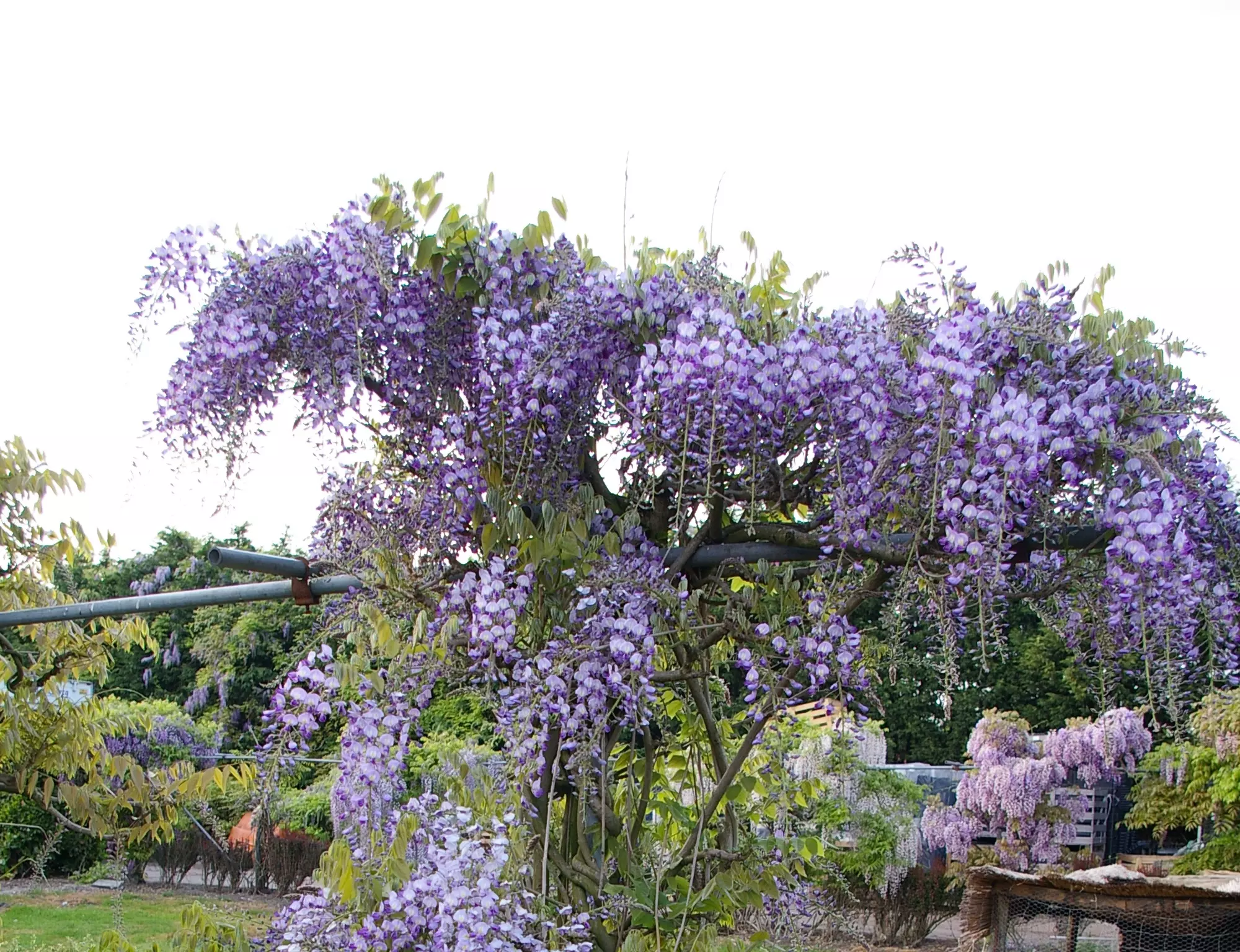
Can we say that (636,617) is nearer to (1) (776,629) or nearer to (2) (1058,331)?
(1) (776,629)

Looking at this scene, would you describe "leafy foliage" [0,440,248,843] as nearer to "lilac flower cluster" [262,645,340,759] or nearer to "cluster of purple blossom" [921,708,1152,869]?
"lilac flower cluster" [262,645,340,759]

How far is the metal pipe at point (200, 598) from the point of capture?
6.82ft

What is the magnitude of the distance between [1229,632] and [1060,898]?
16.7 ft

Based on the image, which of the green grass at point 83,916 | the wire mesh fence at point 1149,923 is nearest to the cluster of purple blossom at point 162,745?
the green grass at point 83,916

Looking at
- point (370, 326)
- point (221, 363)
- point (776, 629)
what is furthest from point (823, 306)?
point (221, 363)

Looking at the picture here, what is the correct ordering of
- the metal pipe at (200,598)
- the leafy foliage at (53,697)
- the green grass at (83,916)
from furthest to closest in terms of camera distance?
1. the green grass at (83,916)
2. the leafy foliage at (53,697)
3. the metal pipe at (200,598)

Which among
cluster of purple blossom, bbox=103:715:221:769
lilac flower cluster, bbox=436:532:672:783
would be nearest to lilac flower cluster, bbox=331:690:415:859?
lilac flower cluster, bbox=436:532:672:783

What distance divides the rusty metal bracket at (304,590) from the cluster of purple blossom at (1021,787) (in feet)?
32.8

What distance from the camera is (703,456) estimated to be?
1830 millimetres

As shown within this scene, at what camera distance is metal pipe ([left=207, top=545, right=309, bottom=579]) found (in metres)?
1.85

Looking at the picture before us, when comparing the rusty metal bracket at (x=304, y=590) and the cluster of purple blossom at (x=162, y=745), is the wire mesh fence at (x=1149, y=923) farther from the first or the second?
the cluster of purple blossom at (x=162, y=745)

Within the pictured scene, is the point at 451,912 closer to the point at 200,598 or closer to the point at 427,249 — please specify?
the point at 200,598

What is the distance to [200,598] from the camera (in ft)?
6.83

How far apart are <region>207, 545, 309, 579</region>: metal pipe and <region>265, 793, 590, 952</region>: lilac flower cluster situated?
48 centimetres
